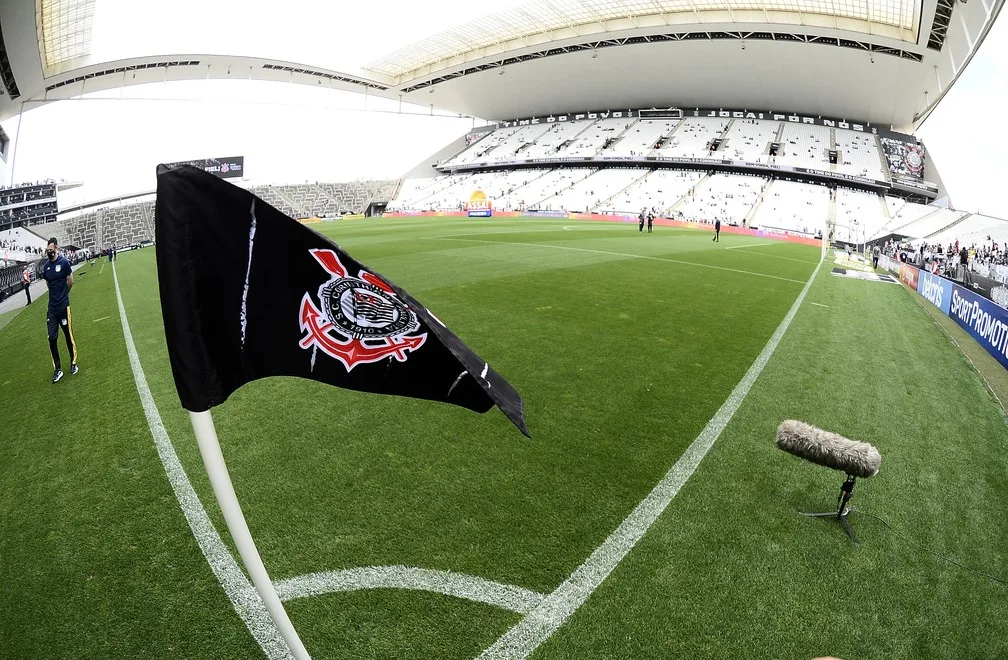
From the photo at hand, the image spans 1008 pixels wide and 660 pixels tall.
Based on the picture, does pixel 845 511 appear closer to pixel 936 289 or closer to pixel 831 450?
pixel 831 450

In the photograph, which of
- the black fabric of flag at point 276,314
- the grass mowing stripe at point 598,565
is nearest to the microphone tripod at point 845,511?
the grass mowing stripe at point 598,565

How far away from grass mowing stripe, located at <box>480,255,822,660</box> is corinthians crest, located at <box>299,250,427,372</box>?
1569mm

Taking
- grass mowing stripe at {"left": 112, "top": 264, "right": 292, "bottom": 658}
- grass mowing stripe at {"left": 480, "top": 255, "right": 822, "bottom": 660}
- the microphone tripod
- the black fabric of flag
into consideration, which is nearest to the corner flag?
the black fabric of flag

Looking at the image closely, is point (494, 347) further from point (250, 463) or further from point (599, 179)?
point (599, 179)

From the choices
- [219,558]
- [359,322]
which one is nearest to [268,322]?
[359,322]

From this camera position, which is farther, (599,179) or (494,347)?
(599,179)

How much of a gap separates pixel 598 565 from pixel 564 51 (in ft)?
182

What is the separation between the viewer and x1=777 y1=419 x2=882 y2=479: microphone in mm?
3455

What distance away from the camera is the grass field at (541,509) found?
259 cm

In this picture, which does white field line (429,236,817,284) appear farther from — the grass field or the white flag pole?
the white flag pole

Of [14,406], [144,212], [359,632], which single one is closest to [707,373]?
[359,632]

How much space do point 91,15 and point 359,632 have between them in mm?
48012

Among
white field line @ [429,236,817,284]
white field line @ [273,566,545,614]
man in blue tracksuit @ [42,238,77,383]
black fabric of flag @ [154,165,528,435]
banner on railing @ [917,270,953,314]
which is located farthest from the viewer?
white field line @ [429,236,817,284]

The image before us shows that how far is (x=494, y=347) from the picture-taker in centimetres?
708
